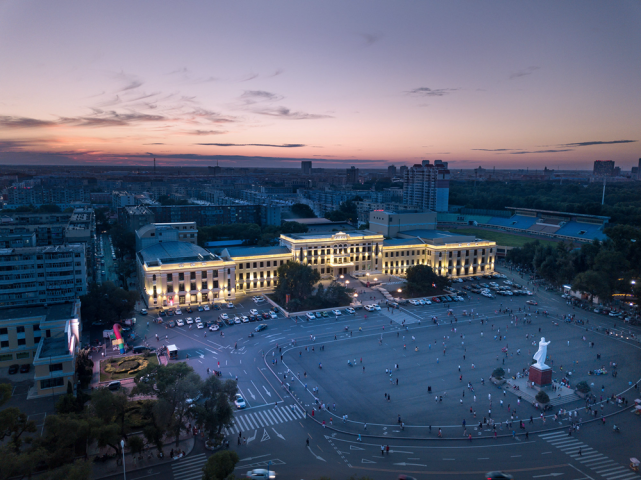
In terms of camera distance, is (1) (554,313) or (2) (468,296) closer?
(1) (554,313)

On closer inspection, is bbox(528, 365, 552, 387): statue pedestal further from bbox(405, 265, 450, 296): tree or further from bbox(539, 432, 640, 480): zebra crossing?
bbox(405, 265, 450, 296): tree

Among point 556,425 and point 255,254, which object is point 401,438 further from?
point 255,254

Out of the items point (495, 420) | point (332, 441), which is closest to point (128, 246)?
point (332, 441)

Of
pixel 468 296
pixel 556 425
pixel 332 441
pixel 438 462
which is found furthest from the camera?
pixel 468 296

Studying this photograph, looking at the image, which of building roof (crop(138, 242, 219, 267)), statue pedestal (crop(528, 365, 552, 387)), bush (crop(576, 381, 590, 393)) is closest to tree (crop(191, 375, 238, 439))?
statue pedestal (crop(528, 365, 552, 387))

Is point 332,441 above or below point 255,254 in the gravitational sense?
below

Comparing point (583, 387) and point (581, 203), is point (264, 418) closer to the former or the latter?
point (583, 387)

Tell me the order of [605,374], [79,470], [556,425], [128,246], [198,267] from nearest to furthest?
[79,470]
[556,425]
[605,374]
[198,267]
[128,246]
